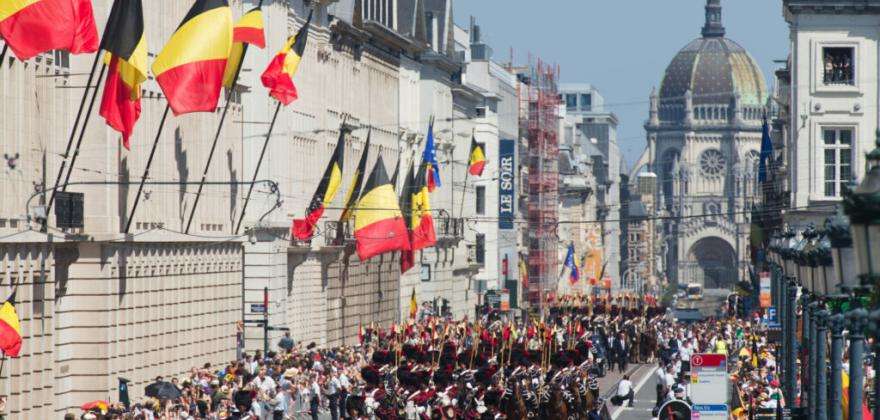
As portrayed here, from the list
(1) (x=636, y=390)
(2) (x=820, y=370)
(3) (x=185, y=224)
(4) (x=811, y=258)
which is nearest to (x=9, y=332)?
(2) (x=820, y=370)

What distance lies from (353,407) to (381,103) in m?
48.3

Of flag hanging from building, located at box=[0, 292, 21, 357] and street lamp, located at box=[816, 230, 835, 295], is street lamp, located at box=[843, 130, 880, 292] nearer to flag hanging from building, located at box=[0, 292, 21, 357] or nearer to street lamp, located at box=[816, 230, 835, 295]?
street lamp, located at box=[816, 230, 835, 295]

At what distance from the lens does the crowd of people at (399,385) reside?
133ft

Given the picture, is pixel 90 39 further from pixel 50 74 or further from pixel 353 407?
pixel 353 407

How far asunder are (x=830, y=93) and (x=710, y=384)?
35.9m

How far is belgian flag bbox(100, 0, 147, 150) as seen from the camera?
128 feet

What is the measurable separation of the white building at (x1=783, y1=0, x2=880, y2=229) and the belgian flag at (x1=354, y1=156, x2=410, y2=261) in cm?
1480

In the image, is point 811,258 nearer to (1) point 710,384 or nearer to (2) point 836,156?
(1) point 710,384

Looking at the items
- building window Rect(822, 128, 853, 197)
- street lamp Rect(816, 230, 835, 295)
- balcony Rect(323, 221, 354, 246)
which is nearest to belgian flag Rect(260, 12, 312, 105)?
balcony Rect(323, 221, 354, 246)

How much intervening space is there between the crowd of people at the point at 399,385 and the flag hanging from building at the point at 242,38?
6.32 m

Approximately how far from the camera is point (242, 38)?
156ft

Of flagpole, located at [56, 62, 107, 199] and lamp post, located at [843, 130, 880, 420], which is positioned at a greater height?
flagpole, located at [56, 62, 107, 199]

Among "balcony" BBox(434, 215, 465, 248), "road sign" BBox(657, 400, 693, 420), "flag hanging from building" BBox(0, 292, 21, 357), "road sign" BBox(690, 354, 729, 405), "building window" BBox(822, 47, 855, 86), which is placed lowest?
"road sign" BBox(657, 400, 693, 420)

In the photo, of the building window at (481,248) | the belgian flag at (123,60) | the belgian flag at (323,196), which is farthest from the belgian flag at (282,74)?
the building window at (481,248)
